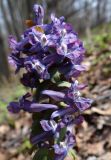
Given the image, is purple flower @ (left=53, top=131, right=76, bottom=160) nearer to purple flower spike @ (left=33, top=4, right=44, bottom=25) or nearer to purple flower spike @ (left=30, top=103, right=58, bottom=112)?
purple flower spike @ (left=30, top=103, right=58, bottom=112)

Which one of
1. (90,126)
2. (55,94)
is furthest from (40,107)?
(90,126)

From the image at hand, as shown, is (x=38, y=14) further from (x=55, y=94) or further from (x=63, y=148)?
(x=63, y=148)

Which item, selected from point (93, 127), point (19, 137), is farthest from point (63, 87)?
point (19, 137)

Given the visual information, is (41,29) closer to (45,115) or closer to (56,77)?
(56,77)

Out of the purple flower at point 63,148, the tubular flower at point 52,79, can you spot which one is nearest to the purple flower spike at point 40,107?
the tubular flower at point 52,79

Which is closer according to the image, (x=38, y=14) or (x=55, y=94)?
(x=55, y=94)

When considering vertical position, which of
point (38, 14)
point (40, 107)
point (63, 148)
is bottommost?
point (63, 148)

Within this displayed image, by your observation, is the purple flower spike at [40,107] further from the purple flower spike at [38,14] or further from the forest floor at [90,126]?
the forest floor at [90,126]
